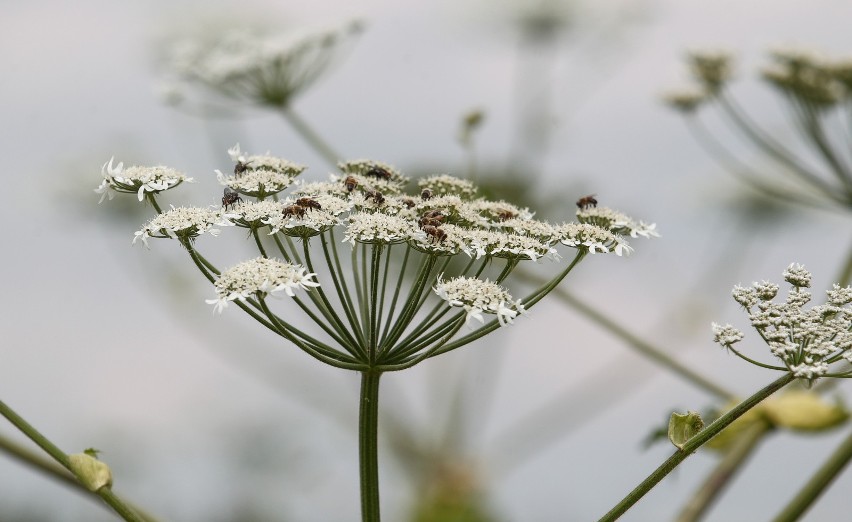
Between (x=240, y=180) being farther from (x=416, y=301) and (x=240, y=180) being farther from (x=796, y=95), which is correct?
(x=796, y=95)

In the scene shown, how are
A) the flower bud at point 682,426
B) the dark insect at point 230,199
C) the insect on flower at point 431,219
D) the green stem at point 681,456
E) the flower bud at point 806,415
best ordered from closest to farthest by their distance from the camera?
the green stem at point 681,456
the flower bud at point 682,426
the insect on flower at point 431,219
the dark insect at point 230,199
the flower bud at point 806,415

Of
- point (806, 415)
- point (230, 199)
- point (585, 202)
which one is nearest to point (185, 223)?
point (230, 199)

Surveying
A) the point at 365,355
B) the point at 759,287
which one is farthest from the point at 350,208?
the point at 759,287

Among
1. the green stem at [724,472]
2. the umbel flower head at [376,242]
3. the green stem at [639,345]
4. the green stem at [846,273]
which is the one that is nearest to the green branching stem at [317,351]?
the umbel flower head at [376,242]

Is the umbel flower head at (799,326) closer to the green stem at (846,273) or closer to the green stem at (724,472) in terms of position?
the green stem at (724,472)

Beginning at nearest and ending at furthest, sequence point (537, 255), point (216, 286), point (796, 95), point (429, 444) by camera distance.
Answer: point (216, 286)
point (537, 255)
point (796, 95)
point (429, 444)

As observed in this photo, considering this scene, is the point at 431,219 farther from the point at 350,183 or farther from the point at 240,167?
the point at 240,167
